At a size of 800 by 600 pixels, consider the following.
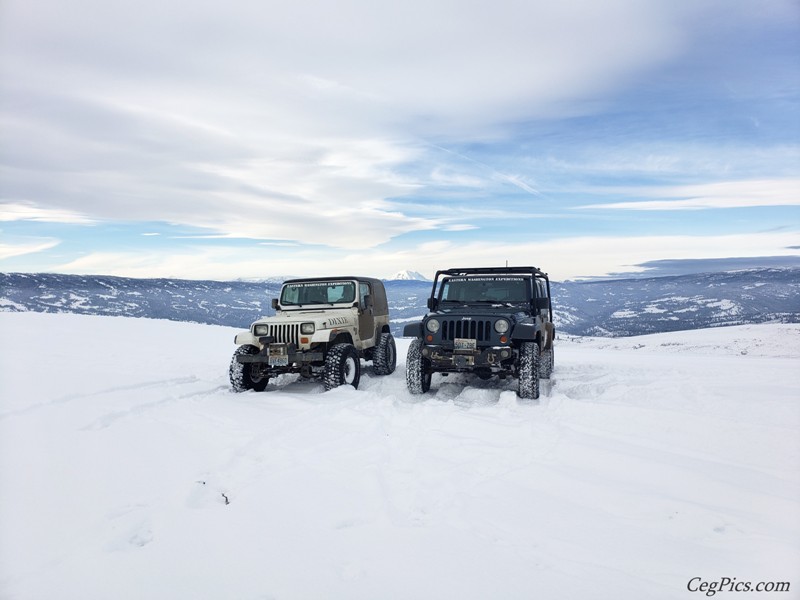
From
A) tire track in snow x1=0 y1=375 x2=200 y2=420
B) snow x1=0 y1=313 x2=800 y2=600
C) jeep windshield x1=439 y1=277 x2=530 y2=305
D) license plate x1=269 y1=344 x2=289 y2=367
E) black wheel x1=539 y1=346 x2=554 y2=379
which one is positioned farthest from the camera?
black wheel x1=539 y1=346 x2=554 y2=379

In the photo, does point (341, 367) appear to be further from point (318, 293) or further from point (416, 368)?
point (318, 293)

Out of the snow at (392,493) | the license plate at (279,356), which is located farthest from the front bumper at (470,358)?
the license plate at (279,356)

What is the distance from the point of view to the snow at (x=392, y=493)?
10.0ft

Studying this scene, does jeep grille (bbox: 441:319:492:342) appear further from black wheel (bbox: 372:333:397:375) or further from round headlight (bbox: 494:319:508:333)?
black wheel (bbox: 372:333:397:375)

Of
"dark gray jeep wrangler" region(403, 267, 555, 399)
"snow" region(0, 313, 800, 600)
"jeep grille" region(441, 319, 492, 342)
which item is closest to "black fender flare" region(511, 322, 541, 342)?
"dark gray jeep wrangler" region(403, 267, 555, 399)

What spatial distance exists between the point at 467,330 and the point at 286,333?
320 centimetres

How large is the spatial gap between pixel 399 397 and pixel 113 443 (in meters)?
4.55

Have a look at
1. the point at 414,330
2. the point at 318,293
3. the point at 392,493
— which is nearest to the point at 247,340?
the point at 318,293

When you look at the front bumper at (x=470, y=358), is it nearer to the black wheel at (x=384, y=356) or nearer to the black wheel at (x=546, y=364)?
the black wheel at (x=546, y=364)

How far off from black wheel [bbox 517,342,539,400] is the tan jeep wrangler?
300cm

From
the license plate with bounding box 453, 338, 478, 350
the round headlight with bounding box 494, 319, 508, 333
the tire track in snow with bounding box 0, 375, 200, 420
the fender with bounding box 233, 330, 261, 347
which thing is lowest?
the tire track in snow with bounding box 0, 375, 200, 420

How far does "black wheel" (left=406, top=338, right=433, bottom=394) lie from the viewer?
8773mm

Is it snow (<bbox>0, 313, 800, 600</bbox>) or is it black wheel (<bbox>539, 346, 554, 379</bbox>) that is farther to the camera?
black wheel (<bbox>539, 346, 554, 379</bbox>)

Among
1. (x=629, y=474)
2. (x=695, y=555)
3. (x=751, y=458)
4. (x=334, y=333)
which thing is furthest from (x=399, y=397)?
(x=695, y=555)
